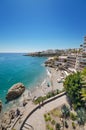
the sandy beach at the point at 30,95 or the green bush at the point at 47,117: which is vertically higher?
the green bush at the point at 47,117

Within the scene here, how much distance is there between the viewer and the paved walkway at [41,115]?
19294 millimetres

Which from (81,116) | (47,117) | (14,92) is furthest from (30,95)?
(81,116)

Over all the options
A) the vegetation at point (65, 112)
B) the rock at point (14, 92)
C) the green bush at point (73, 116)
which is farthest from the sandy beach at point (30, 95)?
the green bush at point (73, 116)

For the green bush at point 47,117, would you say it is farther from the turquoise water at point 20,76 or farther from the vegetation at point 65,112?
the turquoise water at point 20,76

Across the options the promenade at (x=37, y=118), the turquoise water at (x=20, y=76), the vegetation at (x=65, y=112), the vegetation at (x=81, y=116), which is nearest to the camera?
the vegetation at (x=81, y=116)

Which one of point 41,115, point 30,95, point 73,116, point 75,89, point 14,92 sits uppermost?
point 75,89

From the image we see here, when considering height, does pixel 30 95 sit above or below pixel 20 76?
below

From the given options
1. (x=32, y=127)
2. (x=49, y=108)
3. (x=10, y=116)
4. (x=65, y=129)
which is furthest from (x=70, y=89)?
(x=10, y=116)

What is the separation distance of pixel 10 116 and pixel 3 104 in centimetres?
986

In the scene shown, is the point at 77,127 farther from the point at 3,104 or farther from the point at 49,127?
the point at 3,104

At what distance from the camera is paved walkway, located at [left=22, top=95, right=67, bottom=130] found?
19294mm

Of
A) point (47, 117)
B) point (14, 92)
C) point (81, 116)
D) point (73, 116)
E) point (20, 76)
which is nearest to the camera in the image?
point (81, 116)

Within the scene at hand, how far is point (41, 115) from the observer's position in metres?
21.4

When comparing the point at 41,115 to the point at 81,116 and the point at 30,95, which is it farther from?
the point at 30,95
